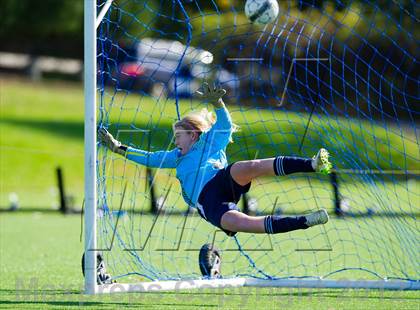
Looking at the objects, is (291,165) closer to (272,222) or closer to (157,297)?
(272,222)

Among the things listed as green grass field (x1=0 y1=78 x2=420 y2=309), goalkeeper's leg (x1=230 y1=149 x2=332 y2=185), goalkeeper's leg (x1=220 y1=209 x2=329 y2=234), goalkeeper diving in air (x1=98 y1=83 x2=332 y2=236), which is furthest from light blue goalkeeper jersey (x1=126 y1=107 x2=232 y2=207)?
green grass field (x1=0 y1=78 x2=420 y2=309)

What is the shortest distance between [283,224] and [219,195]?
2.17 ft

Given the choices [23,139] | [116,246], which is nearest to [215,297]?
[116,246]

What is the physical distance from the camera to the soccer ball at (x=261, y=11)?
7.55 metres

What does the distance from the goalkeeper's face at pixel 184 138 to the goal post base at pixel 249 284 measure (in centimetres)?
115

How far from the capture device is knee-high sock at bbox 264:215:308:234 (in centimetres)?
670

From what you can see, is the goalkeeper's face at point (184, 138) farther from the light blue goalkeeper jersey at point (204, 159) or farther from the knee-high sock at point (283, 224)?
the knee-high sock at point (283, 224)

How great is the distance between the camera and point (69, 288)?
7422 millimetres

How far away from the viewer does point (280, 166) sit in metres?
6.96

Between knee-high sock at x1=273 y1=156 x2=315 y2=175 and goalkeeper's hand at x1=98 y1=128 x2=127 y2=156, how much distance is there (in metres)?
1.44

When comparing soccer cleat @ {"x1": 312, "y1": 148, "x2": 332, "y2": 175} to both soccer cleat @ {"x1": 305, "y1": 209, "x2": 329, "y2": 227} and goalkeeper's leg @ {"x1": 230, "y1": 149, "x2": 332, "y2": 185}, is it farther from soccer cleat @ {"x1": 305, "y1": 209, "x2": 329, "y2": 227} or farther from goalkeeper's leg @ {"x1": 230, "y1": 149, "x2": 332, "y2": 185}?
soccer cleat @ {"x1": 305, "y1": 209, "x2": 329, "y2": 227}

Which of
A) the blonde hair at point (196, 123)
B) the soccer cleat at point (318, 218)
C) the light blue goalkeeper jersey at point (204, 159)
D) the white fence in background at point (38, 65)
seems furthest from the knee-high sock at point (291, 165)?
the white fence in background at point (38, 65)

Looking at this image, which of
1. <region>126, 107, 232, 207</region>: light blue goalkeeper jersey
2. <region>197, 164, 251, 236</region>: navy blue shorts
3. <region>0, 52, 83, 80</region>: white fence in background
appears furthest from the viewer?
<region>0, 52, 83, 80</region>: white fence in background

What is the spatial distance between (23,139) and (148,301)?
18247 mm
